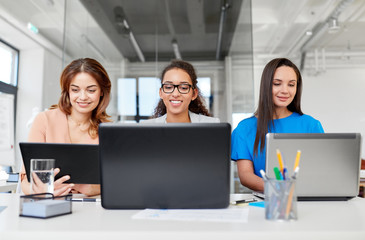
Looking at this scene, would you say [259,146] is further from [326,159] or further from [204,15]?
[204,15]

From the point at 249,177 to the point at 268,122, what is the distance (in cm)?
34

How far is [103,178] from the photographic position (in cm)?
112

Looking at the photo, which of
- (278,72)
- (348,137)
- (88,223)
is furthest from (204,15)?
(88,223)

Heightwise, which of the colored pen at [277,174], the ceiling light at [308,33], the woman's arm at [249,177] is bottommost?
the woman's arm at [249,177]

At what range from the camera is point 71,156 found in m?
1.39

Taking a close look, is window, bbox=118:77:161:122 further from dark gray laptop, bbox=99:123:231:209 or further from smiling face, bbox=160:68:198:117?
dark gray laptop, bbox=99:123:231:209

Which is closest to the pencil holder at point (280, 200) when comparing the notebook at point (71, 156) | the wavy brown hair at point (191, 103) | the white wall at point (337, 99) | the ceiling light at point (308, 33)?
the notebook at point (71, 156)

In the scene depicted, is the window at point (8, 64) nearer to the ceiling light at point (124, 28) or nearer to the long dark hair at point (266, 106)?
the ceiling light at point (124, 28)

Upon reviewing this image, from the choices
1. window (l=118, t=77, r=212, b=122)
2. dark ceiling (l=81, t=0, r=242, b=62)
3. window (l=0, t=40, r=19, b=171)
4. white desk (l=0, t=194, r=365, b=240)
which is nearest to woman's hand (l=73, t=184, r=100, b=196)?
white desk (l=0, t=194, r=365, b=240)

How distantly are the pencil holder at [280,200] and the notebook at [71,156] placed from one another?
0.70 metres

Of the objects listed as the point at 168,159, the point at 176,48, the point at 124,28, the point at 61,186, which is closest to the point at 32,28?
the point at 124,28

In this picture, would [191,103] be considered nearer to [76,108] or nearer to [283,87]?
[283,87]

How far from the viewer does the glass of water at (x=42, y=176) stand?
4.24ft

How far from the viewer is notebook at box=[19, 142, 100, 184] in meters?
1.38
